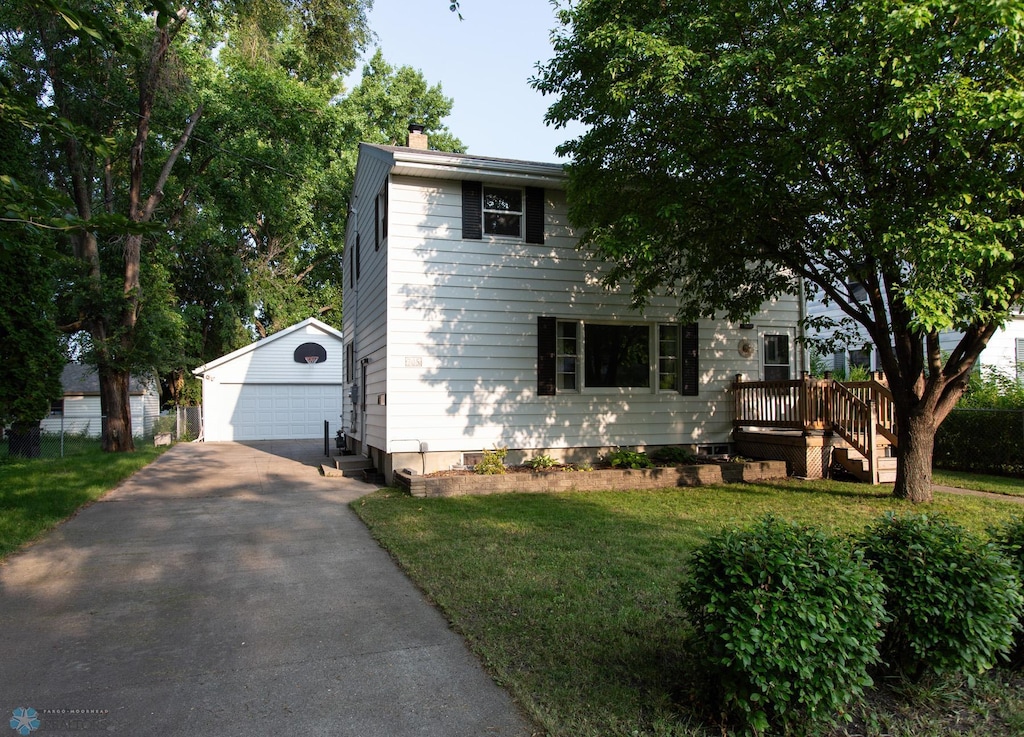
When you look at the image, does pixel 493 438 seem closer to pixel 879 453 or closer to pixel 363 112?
pixel 879 453

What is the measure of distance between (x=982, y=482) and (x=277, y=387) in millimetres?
21249

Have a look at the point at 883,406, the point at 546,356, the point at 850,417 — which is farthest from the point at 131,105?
the point at 883,406

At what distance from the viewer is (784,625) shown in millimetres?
2635

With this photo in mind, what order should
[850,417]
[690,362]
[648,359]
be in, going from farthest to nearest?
[690,362], [648,359], [850,417]

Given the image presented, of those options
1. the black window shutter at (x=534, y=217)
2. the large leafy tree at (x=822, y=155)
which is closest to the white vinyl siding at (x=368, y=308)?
the black window shutter at (x=534, y=217)

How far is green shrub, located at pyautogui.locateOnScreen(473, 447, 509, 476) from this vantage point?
10141 millimetres

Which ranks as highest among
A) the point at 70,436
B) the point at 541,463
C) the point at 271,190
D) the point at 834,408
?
the point at 271,190

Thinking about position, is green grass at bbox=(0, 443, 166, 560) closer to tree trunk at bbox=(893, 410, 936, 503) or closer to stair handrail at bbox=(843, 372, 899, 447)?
tree trunk at bbox=(893, 410, 936, 503)

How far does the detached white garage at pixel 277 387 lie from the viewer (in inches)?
896

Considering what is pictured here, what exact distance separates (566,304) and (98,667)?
348 inches

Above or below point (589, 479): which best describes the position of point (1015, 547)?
above

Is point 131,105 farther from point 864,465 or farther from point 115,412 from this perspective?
point 864,465

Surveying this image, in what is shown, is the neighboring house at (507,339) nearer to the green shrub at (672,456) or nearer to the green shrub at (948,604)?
the green shrub at (672,456)

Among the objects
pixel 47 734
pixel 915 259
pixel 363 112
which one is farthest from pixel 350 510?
pixel 363 112
